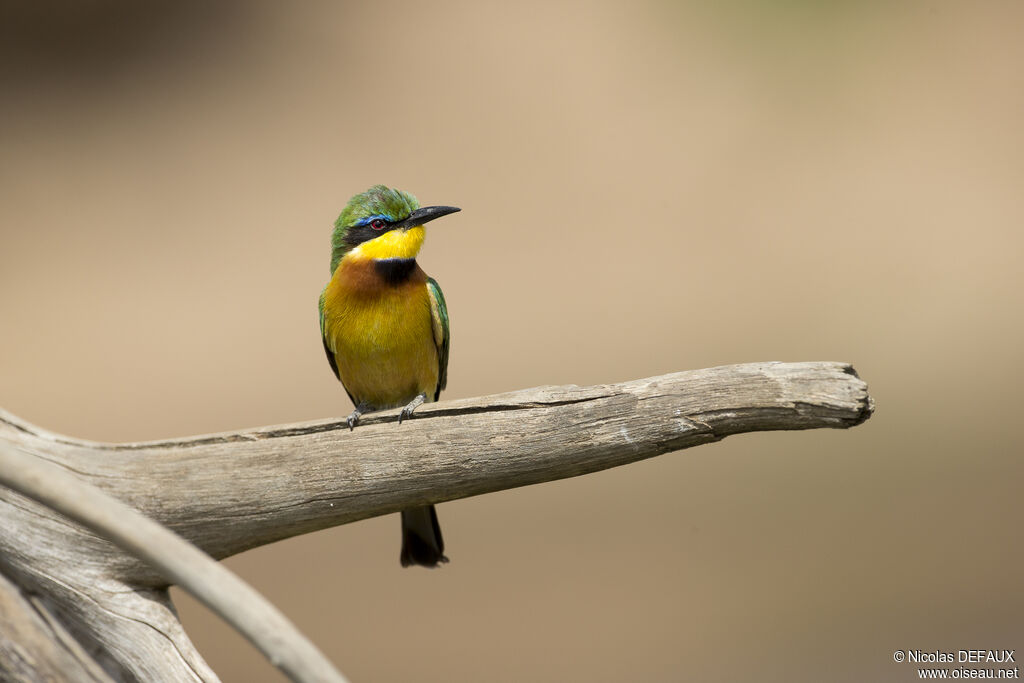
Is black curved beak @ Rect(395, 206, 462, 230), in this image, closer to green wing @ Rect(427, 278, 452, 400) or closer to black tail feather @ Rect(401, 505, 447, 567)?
green wing @ Rect(427, 278, 452, 400)

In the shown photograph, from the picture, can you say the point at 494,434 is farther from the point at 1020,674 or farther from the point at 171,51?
the point at 171,51

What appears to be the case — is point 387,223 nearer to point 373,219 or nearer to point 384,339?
point 373,219

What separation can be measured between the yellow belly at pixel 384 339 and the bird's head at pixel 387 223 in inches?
3.3

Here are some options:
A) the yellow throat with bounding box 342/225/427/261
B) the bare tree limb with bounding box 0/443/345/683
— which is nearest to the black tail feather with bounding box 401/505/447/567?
the yellow throat with bounding box 342/225/427/261

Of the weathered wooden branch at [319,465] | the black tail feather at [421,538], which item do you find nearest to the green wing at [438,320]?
the black tail feather at [421,538]

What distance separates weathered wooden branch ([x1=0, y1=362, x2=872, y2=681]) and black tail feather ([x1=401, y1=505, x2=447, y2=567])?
15.8 inches

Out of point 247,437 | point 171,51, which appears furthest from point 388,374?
point 171,51

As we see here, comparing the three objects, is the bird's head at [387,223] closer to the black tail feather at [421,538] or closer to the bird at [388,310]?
the bird at [388,310]

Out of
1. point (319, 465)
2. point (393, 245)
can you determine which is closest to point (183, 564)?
point (319, 465)

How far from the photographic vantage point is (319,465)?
1468 millimetres

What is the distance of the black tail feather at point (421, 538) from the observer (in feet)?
6.26

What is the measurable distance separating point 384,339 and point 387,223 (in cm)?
25

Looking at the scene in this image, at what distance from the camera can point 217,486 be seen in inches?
57.9

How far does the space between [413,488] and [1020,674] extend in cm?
197
